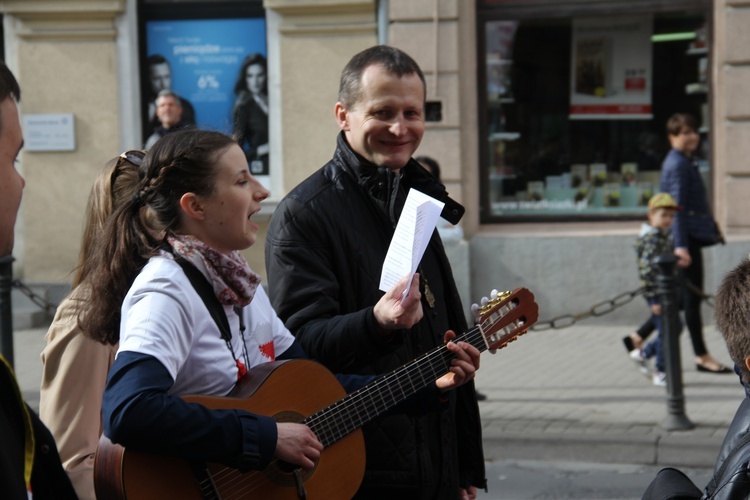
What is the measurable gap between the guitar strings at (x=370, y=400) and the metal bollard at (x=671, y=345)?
4148mm

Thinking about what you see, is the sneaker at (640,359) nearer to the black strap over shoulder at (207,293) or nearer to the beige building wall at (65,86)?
the beige building wall at (65,86)

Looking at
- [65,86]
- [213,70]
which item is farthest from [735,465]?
[65,86]

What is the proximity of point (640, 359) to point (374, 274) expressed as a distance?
5857 mm

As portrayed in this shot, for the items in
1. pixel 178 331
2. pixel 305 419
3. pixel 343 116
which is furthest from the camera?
pixel 343 116

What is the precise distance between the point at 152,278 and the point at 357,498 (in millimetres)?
892

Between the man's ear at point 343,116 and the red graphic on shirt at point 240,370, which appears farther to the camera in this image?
the man's ear at point 343,116

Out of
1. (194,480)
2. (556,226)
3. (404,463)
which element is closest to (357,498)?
(404,463)

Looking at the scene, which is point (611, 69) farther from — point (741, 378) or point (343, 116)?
point (741, 378)

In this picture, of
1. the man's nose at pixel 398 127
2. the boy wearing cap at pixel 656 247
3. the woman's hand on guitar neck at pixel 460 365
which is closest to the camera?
the woman's hand on guitar neck at pixel 460 365

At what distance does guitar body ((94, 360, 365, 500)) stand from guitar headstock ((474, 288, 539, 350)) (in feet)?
1.43

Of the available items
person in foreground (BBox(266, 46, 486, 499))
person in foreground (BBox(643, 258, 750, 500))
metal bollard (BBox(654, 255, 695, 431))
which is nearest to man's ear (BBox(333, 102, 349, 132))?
person in foreground (BBox(266, 46, 486, 499))

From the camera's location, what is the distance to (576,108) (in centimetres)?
1127

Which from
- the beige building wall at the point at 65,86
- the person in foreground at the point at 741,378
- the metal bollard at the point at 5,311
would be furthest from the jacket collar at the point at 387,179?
the beige building wall at the point at 65,86

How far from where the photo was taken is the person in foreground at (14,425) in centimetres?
171
